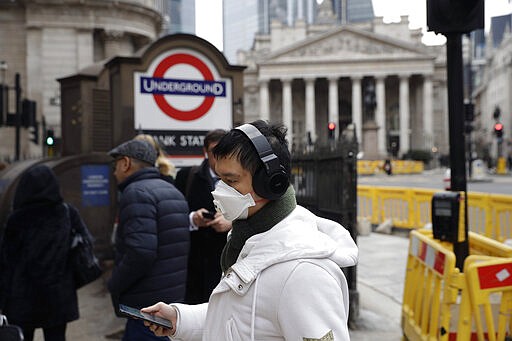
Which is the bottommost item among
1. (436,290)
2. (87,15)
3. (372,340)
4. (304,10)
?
(372,340)

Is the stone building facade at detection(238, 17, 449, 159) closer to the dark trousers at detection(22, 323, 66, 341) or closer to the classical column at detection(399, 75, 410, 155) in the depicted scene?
the classical column at detection(399, 75, 410, 155)

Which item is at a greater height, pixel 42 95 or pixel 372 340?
Answer: pixel 42 95

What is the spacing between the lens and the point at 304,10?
146 meters

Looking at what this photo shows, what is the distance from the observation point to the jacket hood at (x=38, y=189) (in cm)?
389

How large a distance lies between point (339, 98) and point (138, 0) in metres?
54.9

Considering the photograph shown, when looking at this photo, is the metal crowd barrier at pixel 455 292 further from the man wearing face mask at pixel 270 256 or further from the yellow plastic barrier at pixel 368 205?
the yellow plastic barrier at pixel 368 205

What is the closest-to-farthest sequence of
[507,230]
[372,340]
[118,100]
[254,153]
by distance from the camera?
1. [254,153]
2. [372,340]
3. [118,100]
4. [507,230]

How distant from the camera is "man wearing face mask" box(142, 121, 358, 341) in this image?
150 cm

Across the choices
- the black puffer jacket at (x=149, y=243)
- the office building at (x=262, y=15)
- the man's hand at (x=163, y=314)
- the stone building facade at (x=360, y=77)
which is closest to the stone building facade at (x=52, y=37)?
the black puffer jacket at (x=149, y=243)

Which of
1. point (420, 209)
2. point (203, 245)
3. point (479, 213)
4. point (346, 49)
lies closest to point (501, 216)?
point (479, 213)

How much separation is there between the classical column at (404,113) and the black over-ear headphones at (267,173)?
70442 mm

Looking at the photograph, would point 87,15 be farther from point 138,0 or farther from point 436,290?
point 436,290

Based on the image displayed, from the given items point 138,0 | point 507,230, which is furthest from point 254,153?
point 138,0

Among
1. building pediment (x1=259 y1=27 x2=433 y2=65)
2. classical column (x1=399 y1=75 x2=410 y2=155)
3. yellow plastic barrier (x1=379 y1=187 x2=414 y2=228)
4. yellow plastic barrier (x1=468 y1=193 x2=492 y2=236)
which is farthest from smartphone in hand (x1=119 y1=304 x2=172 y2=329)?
classical column (x1=399 y1=75 x2=410 y2=155)
